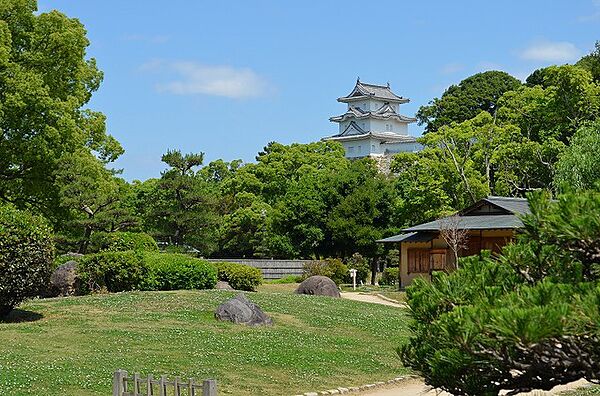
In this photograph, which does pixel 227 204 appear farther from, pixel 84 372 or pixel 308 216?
pixel 84 372

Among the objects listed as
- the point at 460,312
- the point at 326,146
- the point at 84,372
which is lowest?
the point at 84,372

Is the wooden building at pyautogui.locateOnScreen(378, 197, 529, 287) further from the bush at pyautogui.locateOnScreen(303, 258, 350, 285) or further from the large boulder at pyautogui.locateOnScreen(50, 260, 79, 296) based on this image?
the large boulder at pyautogui.locateOnScreen(50, 260, 79, 296)

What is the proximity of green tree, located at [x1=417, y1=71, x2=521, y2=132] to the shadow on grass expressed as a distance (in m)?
58.6

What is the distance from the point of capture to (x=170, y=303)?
23.7 metres

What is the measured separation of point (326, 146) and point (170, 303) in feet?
164

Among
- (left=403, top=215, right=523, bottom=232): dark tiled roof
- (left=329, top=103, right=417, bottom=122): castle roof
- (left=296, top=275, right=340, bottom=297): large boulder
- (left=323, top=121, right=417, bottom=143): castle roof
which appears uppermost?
(left=329, top=103, right=417, bottom=122): castle roof

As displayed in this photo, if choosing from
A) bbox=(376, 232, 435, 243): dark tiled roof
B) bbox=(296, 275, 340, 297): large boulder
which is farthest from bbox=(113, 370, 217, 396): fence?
bbox=(376, 232, 435, 243): dark tiled roof

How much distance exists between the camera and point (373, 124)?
99375mm

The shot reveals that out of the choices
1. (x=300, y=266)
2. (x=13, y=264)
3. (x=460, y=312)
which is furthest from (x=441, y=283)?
(x=300, y=266)

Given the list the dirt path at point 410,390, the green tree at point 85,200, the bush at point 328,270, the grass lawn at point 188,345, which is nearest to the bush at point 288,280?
the bush at point 328,270

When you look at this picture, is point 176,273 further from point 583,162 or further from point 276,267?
point 276,267

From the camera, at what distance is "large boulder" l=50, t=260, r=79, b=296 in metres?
27.7

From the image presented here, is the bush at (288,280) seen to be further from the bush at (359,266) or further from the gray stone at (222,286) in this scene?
the gray stone at (222,286)

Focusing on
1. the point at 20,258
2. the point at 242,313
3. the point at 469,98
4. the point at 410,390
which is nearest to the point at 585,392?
the point at 410,390
